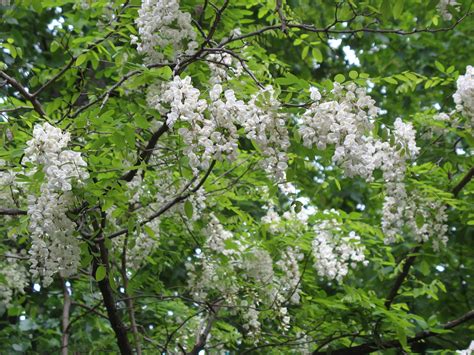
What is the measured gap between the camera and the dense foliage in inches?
116

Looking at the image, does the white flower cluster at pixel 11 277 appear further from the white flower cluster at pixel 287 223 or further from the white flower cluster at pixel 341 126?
the white flower cluster at pixel 341 126

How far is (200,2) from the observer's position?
4.34m

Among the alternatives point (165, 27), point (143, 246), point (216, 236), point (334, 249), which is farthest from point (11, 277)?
point (165, 27)

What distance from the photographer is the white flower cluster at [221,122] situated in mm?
2691

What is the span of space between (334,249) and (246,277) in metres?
0.62

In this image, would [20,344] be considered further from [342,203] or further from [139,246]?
[342,203]

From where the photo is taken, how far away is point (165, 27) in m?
3.48

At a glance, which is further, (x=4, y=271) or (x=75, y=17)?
(x=4, y=271)

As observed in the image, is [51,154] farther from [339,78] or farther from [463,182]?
[463,182]

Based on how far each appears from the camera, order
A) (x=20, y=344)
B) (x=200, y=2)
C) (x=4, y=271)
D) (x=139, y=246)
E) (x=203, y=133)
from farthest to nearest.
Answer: (x=20, y=344) < (x=4, y=271) < (x=139, y=246) < (x=200, y=2) < (x=203, y=133)

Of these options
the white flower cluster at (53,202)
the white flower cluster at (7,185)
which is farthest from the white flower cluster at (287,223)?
the white flower cluster at (53,202)

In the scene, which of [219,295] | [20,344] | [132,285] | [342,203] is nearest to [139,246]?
[132,285]

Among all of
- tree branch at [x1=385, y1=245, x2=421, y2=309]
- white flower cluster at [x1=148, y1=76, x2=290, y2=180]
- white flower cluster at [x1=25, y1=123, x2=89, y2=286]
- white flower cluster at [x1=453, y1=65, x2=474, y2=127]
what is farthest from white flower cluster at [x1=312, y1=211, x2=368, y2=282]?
white flower cluster at [x1=148, y1=76, x2=290, y2=180]

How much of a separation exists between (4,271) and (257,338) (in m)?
1.78
